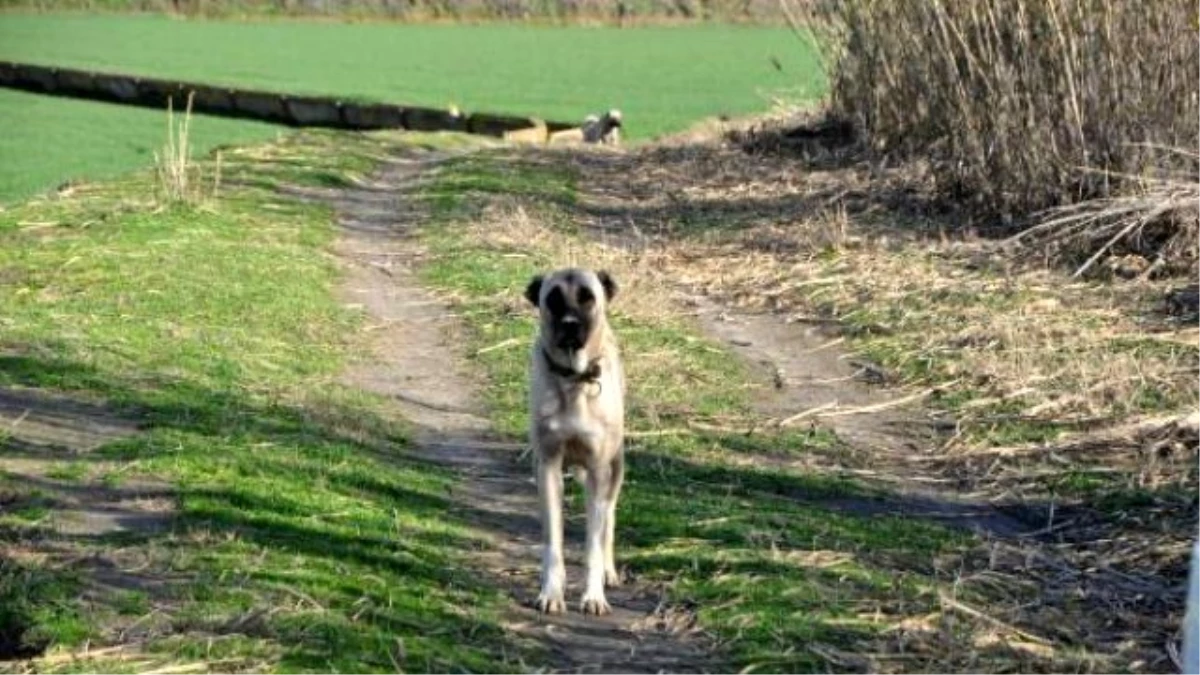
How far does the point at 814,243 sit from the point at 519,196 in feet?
17.3

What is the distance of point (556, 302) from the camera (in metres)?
8.24

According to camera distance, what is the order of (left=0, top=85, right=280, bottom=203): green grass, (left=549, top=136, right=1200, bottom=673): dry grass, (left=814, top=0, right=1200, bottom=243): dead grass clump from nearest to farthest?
(left=549, top=136, right=1200, bottom=673): dry grass
(left=814, top=0, right=1200, bottom=243): dead grass clump
(left=0, top=85, right=280, bottom=203): green grass

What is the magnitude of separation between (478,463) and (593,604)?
2.73 metres

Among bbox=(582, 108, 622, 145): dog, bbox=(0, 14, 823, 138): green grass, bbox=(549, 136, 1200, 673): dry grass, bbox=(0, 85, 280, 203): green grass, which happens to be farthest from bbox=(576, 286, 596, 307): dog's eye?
bbox=(582, 108, 622, 145): dog

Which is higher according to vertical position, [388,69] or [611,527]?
[611,527]

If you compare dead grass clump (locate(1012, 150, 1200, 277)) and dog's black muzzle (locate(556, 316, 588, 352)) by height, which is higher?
dog's black muzzle (locate(556, 316, 588, 352))

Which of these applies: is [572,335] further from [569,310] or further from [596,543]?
[596,543]

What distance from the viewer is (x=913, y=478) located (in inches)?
424

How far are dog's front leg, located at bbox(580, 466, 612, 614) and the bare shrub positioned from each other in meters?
9.24

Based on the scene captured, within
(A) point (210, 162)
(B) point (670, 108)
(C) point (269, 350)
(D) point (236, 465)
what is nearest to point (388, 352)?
(C) point (269, 350)

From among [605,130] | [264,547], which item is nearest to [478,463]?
[264,547]

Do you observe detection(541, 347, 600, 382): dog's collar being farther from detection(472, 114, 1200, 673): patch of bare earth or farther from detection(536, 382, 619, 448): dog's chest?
detection(472, 114, 1200, 673): patch of bare earth

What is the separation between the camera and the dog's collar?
8266 mm

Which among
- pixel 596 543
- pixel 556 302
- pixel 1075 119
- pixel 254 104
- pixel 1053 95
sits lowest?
pixel 254 104
